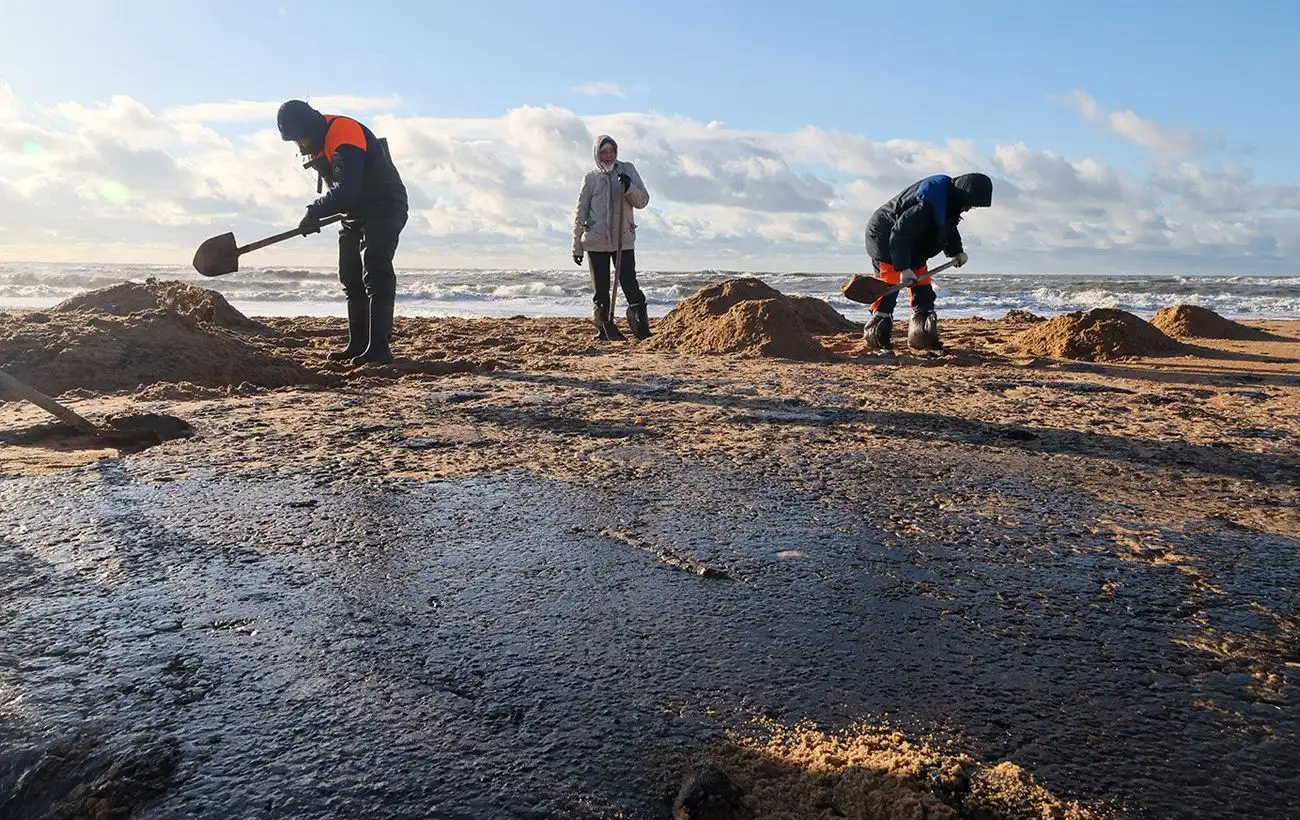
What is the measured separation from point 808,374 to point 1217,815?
455 centimetres

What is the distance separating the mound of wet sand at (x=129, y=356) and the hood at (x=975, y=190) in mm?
4605

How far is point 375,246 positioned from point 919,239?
153 inches

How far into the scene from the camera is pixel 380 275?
5.76 meters

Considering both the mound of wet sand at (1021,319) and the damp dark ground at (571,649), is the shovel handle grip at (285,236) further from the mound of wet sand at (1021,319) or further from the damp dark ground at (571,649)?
the mound of wet sand at (1021,319)

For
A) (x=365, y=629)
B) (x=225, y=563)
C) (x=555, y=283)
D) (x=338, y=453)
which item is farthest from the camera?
(x=555, y=283)

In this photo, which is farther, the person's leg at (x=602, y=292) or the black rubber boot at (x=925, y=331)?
the person's leg at (x=602, y=292)

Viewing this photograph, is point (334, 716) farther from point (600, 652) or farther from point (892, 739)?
point (892, 739)

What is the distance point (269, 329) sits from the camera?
907cm

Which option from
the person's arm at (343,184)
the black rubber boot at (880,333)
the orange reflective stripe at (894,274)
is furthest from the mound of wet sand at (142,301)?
the orange reflective stripe at (894,274)

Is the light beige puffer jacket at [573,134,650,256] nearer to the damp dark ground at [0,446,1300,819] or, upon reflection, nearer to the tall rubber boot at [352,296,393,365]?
the tall rubber boot at [352,296,393,365]

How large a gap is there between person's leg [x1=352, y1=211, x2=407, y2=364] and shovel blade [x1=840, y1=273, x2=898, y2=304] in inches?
128

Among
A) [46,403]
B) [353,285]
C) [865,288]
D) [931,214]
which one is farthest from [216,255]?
[931,214]

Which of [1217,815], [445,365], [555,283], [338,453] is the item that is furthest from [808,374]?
[555,283]

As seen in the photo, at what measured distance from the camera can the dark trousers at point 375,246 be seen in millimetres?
5723
